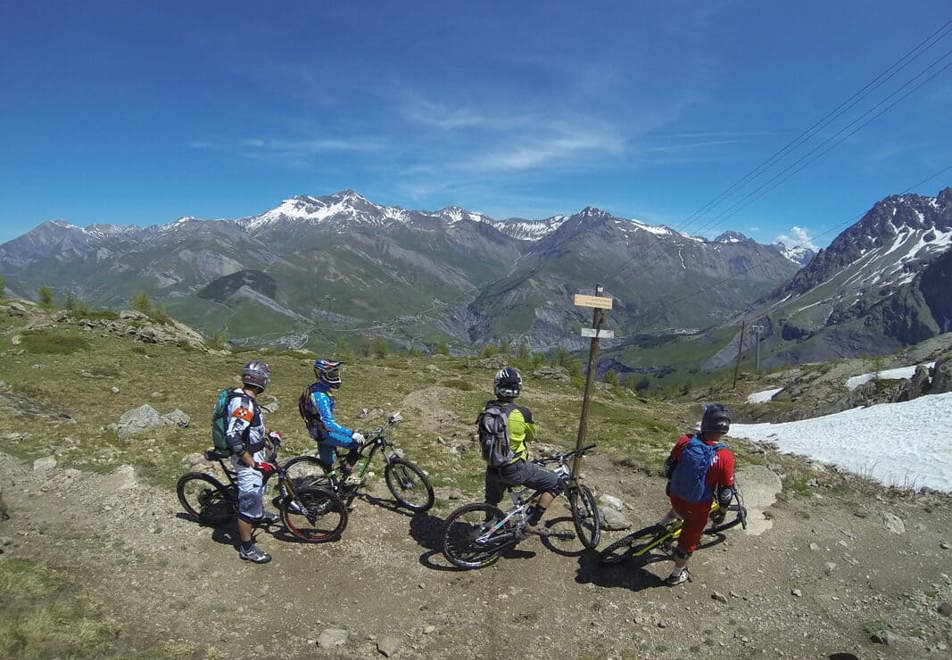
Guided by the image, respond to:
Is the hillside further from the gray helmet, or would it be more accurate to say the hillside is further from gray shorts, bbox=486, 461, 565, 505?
the gray helmet

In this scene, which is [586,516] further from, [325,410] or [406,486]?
[325,410]

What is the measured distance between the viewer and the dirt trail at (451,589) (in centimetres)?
797

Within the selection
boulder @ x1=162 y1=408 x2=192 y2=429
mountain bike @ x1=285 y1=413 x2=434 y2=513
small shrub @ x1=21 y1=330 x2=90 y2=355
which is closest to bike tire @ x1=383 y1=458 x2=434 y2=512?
mountain bike @ x1=285 y1=413 x2=434 y2=513

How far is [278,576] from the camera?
9312 mm

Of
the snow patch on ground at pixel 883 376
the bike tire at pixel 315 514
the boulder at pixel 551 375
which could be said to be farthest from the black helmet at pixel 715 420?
the snow patch on ground at pixel 883 376

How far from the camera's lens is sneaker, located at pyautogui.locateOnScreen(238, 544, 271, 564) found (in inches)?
378

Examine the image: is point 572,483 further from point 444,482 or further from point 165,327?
point 165,327

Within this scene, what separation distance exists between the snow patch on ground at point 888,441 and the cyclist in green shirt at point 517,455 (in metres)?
13.9

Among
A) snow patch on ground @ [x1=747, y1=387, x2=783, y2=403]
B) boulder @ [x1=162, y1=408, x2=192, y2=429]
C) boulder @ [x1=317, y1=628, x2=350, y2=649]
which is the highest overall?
snow patch on ground @ [x1=747, y1=387, x2=783, y2=403]

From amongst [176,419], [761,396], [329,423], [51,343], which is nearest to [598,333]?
[329,423]

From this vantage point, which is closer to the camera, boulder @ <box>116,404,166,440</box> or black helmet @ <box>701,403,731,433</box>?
black helmet @ <box>701,403,731,433</box>

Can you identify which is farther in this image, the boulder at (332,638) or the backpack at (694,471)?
the backpack at (694,471)

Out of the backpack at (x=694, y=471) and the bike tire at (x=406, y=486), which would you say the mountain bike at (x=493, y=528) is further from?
the bike tire at (x=406, y=486)

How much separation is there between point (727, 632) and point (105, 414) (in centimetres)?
2223
